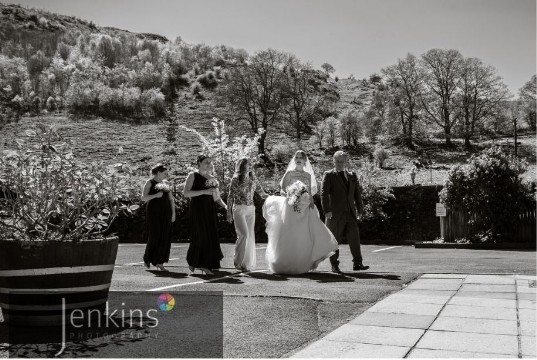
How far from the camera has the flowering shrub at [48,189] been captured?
204 inches

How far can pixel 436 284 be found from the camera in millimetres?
7832

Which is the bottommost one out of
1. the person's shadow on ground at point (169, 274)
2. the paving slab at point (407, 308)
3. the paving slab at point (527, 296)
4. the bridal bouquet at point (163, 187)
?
the person's shadow on ground at point (169, 274)

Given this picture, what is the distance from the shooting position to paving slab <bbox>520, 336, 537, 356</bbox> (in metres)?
4.25

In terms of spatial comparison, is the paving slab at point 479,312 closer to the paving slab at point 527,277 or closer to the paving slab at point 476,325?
the paving slab at point 476,325

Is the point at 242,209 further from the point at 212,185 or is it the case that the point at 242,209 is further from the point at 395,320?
the point at 395,320

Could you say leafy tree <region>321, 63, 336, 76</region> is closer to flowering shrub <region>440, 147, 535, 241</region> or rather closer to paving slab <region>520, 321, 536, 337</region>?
flowering shrub <region>440, 147, 535, 241</region>

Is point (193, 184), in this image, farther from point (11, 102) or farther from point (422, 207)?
point (11, 102)

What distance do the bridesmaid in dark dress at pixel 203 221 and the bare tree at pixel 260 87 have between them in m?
67.0

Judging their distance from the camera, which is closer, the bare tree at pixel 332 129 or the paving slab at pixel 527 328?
the paving slab at pixel 527 328

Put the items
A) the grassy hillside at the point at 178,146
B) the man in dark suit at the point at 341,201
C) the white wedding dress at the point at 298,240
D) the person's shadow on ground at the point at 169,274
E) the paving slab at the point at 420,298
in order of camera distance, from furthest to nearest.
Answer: the grassy hillside at the point at 178,146, the man in dark suit at the point at 341,201, the white wedding dress at the point at 298,240, the person's shadow on ground at the point at 169,274, the paving slab at the point at 420,298

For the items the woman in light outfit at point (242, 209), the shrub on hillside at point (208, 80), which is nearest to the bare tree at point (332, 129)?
the shrub on hillside at point (208, 80)

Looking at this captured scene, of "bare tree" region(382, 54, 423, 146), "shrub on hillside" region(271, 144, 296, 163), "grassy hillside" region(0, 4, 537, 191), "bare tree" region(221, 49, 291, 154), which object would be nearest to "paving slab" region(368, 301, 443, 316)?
"grassy hillside" region(0, 4, 537, 191)

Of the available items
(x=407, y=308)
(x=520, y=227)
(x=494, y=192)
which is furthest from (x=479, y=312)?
(x=520, y=227)

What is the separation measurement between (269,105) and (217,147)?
47670 mm
